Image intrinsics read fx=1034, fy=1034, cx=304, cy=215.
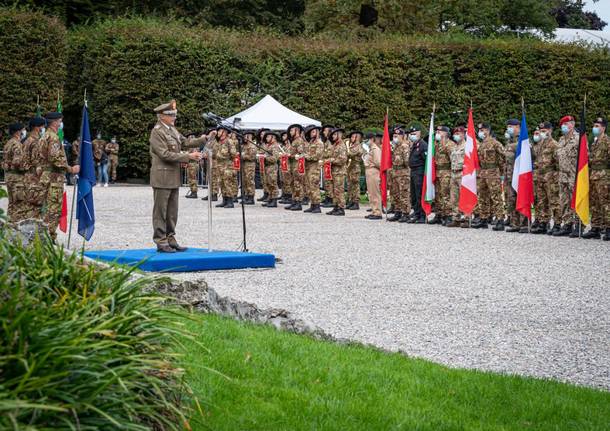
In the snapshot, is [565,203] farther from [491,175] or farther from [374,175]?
[374,175]

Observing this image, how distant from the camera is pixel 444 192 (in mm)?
23203

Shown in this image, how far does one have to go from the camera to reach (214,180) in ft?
102

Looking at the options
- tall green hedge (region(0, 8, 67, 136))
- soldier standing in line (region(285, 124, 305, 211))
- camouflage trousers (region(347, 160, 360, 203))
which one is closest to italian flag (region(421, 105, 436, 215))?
camouflage trousers (region(347, 160, 360, 203))

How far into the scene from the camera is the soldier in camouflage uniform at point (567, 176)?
67.5 feet

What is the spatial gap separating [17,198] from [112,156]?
69.7 feet

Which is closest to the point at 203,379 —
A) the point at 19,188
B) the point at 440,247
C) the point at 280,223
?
the point at 19,188

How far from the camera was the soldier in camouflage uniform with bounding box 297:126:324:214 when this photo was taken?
27.0 metres

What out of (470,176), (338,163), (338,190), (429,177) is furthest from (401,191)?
(338,163)

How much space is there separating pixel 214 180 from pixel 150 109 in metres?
7.59

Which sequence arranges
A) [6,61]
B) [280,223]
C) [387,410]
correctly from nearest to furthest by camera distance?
[387,410]
[280,223]
[6,61]

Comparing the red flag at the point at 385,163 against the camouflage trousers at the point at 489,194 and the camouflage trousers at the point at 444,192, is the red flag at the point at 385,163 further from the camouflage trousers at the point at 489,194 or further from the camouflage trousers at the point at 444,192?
the camouflage trousers at the point at 489,194

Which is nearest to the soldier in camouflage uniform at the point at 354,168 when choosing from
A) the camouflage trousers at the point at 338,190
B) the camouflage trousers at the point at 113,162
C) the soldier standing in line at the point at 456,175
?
the camouflage trousers at the point at 338,190

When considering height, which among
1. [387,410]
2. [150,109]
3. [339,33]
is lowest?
[387,410]

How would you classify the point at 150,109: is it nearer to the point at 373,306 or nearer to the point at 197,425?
the point at 373,306
